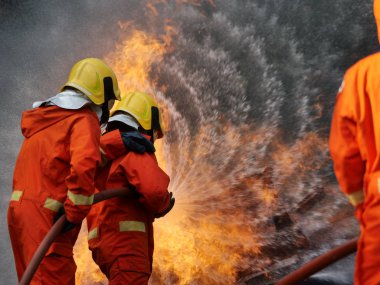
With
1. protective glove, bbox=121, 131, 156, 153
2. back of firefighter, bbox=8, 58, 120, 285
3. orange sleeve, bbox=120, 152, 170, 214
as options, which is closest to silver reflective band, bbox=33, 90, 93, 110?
back of firefighter, bbox=8, 58, 120, 285

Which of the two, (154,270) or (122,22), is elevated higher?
(122,22)

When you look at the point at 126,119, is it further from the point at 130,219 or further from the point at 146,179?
the point at 130,219

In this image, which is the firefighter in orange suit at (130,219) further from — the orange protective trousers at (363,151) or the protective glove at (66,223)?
the orange protective trousers at (363,151)

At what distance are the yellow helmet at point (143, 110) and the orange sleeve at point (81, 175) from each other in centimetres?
95

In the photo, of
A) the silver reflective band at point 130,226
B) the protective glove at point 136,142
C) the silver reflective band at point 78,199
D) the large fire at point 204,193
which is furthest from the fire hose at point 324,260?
the large fire at point 204,193

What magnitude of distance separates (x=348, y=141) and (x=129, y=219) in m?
2.16

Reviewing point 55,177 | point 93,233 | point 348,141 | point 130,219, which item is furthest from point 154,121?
point 348,141

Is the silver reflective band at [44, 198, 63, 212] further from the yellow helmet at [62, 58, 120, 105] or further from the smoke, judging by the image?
the smoke

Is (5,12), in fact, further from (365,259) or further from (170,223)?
(365,259)

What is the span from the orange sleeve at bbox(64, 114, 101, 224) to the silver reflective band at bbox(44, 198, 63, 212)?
0.42 ft

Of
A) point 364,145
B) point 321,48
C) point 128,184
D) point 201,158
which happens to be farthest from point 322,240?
point 364,145

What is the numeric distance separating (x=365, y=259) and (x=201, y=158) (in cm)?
515

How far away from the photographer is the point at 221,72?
7.72 meters

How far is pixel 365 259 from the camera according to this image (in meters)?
2.65
